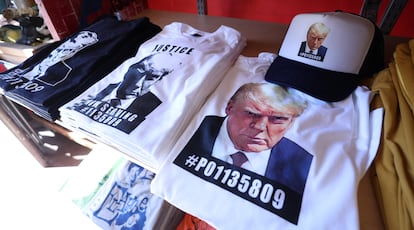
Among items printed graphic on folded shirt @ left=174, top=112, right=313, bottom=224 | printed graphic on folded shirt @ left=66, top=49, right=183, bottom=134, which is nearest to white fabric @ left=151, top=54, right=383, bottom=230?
printed graphic on folded shirt @ left=174, top=112, right=313, bottom=224

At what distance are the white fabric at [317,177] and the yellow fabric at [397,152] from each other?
0.06 feet

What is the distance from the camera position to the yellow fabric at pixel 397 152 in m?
0.32

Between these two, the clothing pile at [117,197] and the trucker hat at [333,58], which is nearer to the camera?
the trucker hat at [333,58]

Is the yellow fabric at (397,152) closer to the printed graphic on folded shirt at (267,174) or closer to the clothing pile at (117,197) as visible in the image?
the printed graphic on folded shirt at (267,174)

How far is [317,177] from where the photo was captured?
0.36 m

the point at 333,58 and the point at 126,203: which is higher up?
the point at 333,58

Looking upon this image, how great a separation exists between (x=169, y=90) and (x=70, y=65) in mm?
340

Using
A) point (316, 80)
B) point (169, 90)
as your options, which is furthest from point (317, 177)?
point (169, 90)

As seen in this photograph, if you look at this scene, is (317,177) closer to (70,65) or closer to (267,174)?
(267,174)

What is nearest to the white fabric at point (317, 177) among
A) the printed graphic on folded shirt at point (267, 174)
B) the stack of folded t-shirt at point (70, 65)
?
the printed graphic on folded shirt at point (267, 174)

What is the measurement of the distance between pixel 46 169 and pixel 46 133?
0.28 metres

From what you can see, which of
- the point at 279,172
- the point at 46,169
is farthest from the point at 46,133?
the point at 279,172

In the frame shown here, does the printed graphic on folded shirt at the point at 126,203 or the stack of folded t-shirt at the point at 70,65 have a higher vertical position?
the stack of folded t-shirt at the point at 70,65

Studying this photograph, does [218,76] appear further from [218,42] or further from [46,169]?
[46,169]
